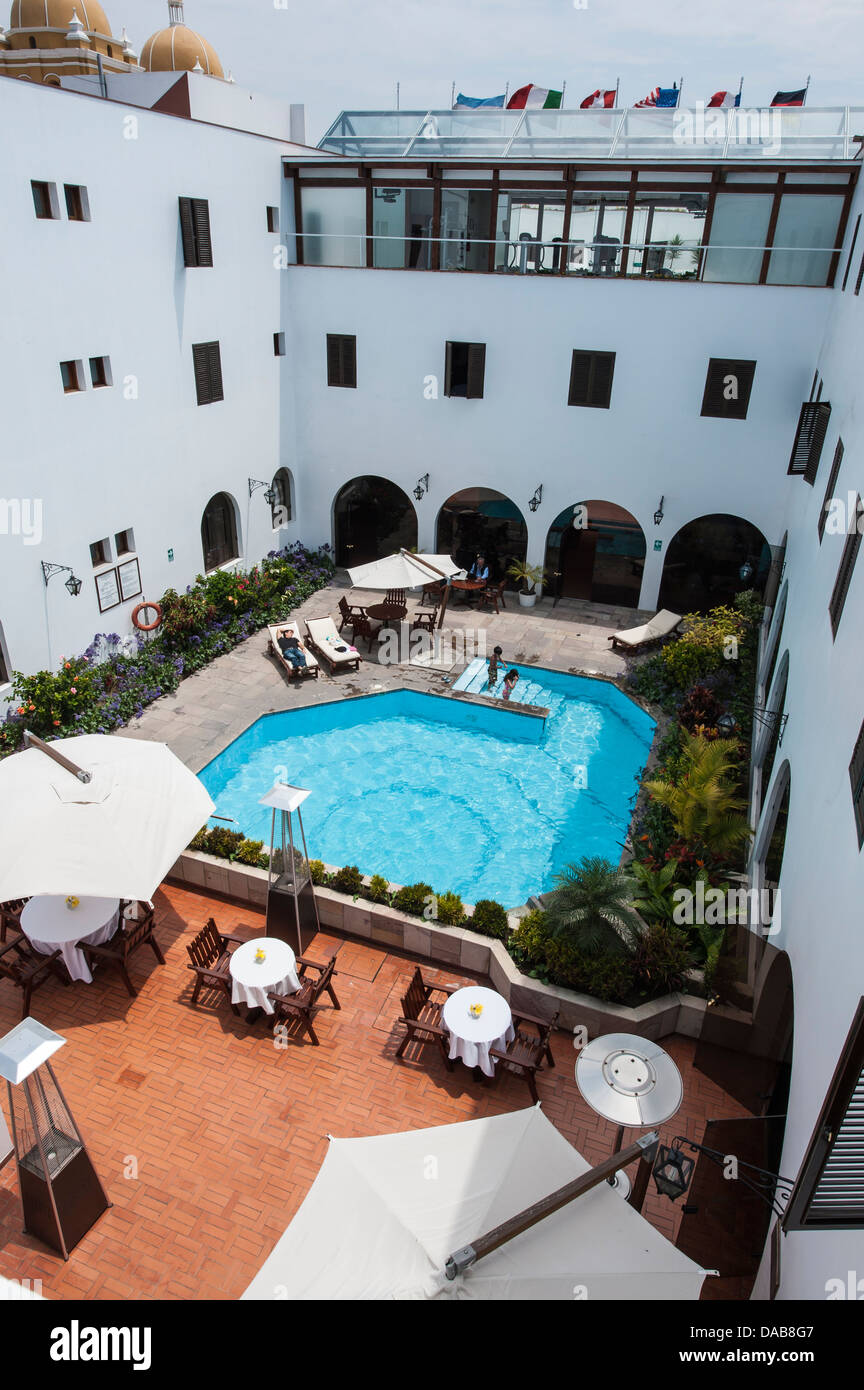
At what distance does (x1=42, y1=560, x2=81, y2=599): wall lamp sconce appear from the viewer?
574 inches

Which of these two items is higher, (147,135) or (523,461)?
(147,135)

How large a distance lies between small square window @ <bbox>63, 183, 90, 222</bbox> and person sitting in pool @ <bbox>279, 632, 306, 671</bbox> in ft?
28.8

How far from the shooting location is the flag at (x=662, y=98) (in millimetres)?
19594

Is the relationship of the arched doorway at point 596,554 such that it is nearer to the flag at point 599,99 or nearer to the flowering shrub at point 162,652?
the flowering shrub at point 162,652

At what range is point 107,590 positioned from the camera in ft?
53.3

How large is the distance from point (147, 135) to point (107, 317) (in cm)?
358

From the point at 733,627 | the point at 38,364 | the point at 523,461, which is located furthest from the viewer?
the point at 523,461

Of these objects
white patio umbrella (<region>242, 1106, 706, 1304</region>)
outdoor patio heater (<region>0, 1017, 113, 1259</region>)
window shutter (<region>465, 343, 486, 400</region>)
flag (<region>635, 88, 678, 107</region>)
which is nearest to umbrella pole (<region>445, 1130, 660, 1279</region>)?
white patio umbrella (<region>242, 1106, 706, 1304</region>)

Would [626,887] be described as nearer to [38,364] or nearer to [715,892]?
[715,892]

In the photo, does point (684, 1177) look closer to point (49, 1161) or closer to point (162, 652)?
point (49, 1161)

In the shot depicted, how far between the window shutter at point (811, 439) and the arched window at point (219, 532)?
12947mm
